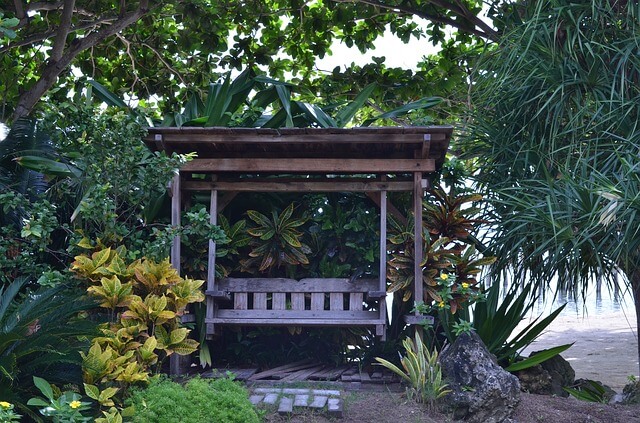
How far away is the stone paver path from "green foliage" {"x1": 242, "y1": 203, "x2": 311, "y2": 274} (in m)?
1.54

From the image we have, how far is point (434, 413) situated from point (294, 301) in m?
2.12

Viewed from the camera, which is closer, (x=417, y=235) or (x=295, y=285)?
(x=417, y=235)

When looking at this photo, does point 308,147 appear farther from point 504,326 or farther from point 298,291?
point 504,326

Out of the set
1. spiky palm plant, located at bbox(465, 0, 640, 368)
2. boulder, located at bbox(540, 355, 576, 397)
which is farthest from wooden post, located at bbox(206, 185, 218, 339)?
boulder, located at bbox(540, 355, 576, 397)

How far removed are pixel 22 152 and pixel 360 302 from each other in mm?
3972

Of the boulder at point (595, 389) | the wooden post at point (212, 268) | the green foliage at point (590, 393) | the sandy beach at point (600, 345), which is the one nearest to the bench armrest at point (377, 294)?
the wooden post at point (212, 268)

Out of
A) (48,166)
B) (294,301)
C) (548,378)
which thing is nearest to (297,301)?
(294,301)

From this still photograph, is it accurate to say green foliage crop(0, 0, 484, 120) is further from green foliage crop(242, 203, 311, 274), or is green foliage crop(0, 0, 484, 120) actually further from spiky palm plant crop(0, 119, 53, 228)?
green foliage crop(242, 203, 311, 274)

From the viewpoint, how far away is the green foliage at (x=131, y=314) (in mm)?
5492

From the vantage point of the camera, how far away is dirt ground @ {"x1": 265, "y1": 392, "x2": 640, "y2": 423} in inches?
233

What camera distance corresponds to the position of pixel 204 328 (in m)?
7.62

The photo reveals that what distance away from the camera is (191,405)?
5.20 meters

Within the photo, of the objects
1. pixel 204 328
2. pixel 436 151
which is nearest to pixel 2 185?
pixel 204 328

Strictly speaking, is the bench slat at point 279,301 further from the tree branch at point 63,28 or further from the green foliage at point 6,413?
the tree branch at point 63,28
